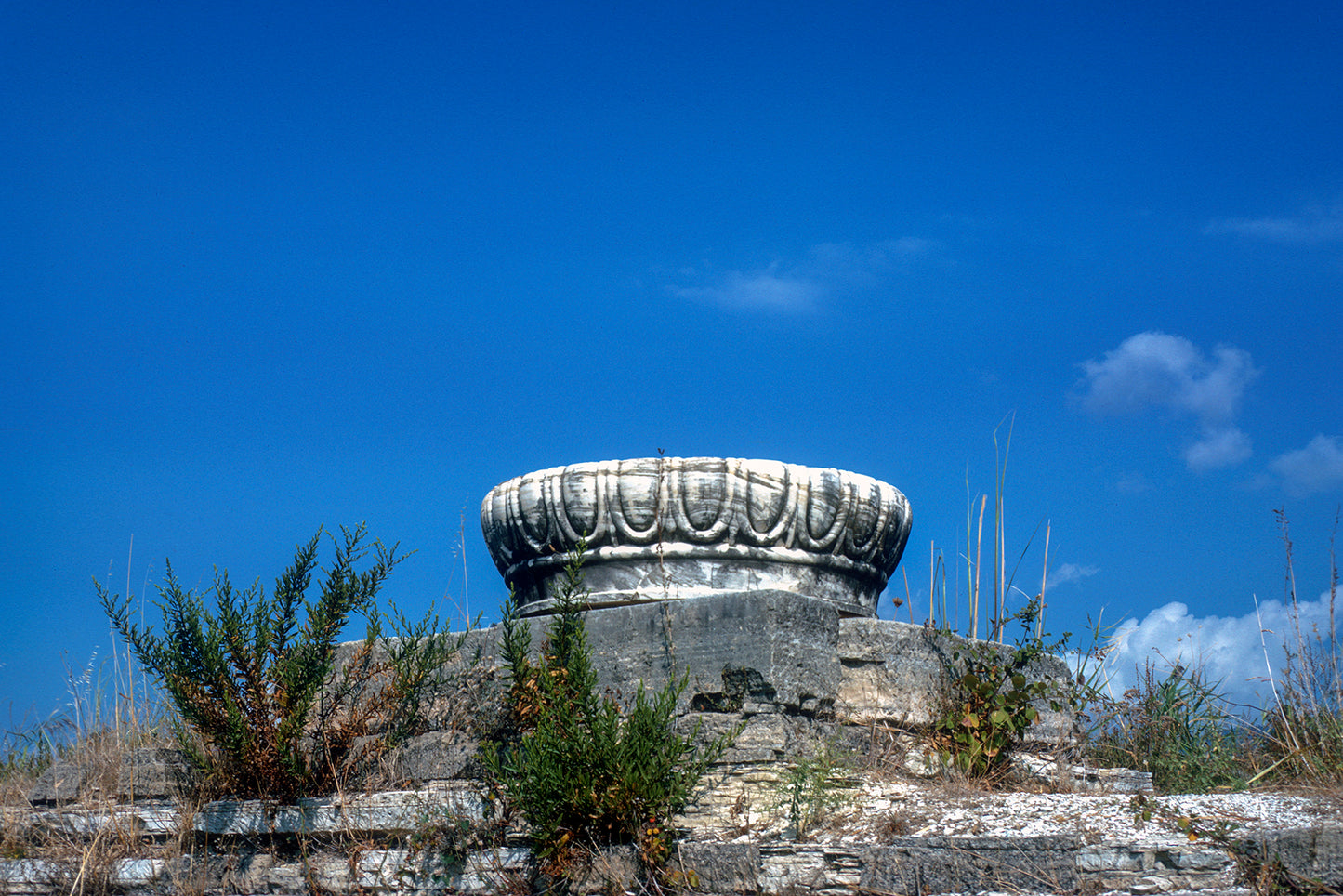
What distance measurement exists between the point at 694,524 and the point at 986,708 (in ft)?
4.70

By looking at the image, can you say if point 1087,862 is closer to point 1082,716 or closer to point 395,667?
point 1082,716

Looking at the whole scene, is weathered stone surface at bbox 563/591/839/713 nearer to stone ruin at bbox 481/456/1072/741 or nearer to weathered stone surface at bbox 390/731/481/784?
stone ruin at bbox 481/456/1072/741

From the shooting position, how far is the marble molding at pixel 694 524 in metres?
4.84

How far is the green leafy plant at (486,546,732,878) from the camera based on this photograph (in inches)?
140

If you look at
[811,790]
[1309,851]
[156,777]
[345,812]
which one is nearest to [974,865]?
[811,790]

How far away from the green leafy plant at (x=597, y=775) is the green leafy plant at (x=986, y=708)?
1.15m

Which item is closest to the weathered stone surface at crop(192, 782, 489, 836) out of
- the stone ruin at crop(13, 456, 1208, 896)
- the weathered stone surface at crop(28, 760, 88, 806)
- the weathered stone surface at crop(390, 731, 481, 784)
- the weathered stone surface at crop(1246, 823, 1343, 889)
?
the stone ruin at crop(13, 456, 1208, 896)

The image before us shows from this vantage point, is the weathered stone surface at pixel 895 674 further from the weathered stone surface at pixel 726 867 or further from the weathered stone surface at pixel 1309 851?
the weathered stone surface at pixel 1309 851

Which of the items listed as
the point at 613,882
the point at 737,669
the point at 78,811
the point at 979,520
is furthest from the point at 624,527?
the point at 78,811

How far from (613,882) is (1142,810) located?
68.4 inches

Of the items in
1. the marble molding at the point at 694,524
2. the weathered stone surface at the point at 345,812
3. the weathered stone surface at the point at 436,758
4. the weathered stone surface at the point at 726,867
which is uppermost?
the marble molding at the point at 694,524

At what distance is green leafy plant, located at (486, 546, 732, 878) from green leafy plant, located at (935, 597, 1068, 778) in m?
1.15

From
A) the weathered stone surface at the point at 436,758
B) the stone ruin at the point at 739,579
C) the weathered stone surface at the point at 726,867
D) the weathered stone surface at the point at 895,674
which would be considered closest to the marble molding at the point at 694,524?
the stone ruin at the point at 739,579

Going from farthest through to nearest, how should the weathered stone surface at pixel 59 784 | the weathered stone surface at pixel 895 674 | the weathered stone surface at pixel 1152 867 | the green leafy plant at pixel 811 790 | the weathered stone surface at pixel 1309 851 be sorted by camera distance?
the weathered stone surface at pixel 59 784
the weathered stone surface at pixel 895 674
the green leafy plant at pixel 811 790
the weathered stone surface at pixel 1152 867
the weathered stone surface at pixel 1309 851
